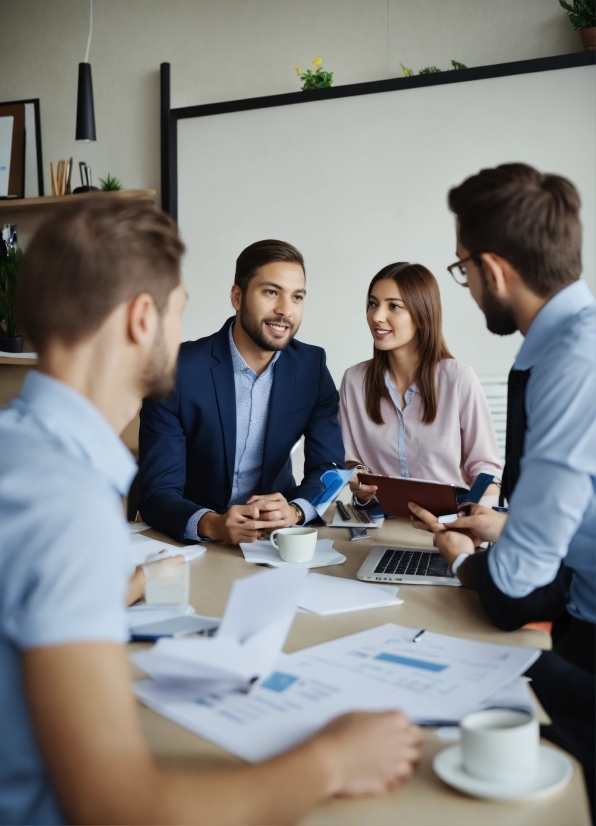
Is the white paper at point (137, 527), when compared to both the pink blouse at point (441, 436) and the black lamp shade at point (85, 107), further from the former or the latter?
the black lamp shade at point (85, 107)

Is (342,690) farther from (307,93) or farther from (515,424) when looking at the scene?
(307,93)

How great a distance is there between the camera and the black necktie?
1.60 m

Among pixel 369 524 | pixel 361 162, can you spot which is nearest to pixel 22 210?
pixel 361 162

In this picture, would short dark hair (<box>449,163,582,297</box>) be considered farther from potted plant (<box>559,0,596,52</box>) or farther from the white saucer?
potted plant (<box>559,0,596,52</box>)

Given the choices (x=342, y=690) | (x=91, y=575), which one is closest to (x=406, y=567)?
(x=342, y=690)

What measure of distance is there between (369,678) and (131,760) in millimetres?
457

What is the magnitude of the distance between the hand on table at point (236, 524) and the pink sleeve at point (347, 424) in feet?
3.00

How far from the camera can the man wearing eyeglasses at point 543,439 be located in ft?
4.13

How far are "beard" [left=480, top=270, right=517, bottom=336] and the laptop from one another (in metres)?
0.50

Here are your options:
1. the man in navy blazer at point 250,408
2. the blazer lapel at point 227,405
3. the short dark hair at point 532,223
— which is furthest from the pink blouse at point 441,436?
the short dark hair at point 532,223

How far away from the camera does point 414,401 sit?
8.89ft

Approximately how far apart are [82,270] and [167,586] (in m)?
0.68

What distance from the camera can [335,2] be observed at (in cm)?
389

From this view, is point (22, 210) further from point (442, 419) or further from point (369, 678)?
point (369, 678)
